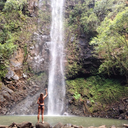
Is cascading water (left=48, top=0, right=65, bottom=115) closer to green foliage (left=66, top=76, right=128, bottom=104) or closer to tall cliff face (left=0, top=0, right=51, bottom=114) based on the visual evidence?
tall cliff face (left=0, top=0, right=51, bottom=114)

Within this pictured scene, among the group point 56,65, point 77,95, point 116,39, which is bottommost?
point 77,95

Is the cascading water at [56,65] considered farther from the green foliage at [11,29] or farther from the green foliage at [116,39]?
the green foliage at [116,39]

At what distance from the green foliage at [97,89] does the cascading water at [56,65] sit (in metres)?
1.32

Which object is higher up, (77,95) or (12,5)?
(12,5)

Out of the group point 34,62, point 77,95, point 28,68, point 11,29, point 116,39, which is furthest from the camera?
point 11,29

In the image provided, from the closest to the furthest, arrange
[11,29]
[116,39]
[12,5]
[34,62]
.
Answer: [116,39] → [34,62] → [11,29] → [12,5]

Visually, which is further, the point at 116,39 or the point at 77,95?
the point at 77,95

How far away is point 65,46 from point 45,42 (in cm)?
283

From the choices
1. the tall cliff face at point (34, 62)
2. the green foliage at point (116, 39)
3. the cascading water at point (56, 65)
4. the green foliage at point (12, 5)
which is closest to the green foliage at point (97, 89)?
the tall cliff face at point (34, 62)

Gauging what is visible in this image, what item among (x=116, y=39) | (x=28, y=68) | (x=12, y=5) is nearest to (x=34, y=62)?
(x=28, y=68)

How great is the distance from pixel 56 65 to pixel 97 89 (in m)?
5.86

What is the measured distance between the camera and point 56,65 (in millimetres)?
17828

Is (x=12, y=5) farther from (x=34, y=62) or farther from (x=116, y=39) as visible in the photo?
(x=116, y=39)

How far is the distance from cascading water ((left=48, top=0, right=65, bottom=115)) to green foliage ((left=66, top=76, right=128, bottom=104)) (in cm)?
132
